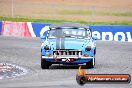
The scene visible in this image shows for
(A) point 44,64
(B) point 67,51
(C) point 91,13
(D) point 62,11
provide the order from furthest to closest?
(D) point 62,11, (C) point 91,13, (A) point 44,64, (B) point 67,51

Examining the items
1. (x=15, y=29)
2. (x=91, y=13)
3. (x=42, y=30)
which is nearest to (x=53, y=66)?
(x=42, y=30)

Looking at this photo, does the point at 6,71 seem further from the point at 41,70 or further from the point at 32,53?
the point at 32,53

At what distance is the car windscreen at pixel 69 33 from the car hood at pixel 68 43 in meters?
0.51

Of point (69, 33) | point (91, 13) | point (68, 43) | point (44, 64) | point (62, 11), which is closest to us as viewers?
point (68, 43)

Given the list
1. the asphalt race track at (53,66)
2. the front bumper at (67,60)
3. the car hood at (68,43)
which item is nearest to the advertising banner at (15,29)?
the asphalt race track at (53,66)

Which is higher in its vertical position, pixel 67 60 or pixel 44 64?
pixel 67 60

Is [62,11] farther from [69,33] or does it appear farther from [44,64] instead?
[44,64]

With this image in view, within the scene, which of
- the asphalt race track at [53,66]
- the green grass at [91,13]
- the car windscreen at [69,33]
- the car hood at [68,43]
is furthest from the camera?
the green grass at [91,13]

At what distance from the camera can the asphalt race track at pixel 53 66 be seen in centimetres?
1619

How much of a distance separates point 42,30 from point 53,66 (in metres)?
15.4

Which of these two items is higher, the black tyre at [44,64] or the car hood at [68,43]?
the car hood at [68,43]

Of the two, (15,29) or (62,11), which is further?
(62,11)

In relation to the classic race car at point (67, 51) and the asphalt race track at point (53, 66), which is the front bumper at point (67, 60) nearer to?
the classic race car at point (67, 51)

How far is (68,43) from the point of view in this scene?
20125 mm
